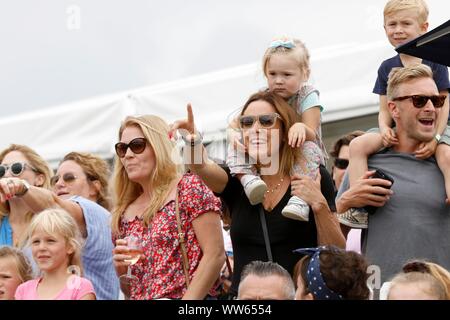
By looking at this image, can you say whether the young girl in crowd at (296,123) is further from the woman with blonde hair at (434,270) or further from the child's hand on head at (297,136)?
the woman with blonde hair at (434,270)

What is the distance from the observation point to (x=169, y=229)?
567cm

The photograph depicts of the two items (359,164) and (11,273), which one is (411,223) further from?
(11,273)

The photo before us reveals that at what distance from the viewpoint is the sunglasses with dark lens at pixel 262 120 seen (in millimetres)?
5688

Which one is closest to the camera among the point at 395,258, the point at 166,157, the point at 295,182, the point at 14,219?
the point at 395,258

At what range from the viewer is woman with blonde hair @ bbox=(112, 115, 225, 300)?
560cm

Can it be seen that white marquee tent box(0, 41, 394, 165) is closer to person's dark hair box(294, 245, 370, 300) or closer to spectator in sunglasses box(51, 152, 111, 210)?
Answer: spectator in sunglasses box(51, 152, 111, 210)

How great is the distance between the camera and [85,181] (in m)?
6.94

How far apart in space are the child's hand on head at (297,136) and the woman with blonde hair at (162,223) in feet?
1.75

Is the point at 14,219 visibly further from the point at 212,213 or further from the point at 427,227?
the point at 427,227

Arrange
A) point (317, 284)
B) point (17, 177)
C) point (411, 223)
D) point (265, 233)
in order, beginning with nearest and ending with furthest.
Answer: point (317, 284) → point (411, 223) → point (265, 233) → point (17, 177)

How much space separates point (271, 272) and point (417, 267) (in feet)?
2.22

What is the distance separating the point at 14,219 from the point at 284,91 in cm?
183

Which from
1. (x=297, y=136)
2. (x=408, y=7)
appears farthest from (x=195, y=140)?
(x=408, y=7)
